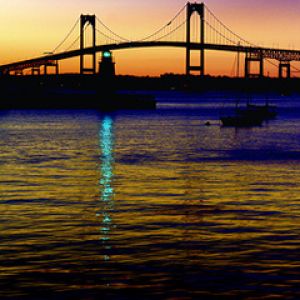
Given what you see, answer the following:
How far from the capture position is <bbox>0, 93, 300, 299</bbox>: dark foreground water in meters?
12.0

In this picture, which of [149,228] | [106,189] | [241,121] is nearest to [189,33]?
[241,121]

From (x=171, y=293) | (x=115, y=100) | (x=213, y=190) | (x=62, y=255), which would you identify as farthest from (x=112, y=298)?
(x=115, y=100)

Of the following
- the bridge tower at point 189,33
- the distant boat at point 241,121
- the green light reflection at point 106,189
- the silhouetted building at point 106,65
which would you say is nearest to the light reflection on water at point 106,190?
the green light reflection at point 106,189

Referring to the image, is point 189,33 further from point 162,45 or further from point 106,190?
point 106,190

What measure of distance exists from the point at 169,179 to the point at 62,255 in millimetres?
13836

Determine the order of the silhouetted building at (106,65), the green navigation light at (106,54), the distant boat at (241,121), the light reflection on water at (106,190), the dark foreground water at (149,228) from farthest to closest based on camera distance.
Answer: the silhouetted building at (106,65)
the green navigation light at (106,54)
the distant boat at (241,121)
the light reflection on water at (106,190)
the dark foreground water at (149,228)

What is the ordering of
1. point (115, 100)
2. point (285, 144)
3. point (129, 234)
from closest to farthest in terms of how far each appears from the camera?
1. point (129, 234)
2. point (285, 144)
3. point (115, 100)

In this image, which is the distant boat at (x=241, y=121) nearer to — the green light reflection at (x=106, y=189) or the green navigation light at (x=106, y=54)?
the green light reflection at (x=106, y=189)

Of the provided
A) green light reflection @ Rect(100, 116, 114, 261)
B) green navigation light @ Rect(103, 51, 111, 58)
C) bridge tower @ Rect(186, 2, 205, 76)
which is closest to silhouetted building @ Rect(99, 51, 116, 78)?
green navigation light @ Rect(103, 51, 111, 58)

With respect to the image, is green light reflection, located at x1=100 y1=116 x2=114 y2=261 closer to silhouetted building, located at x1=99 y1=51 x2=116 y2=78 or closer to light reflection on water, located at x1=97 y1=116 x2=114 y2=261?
light reflection on water, located at x1=97 y1=116 x2=114 y2=261

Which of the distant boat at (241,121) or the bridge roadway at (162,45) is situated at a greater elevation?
the bridge roadway at (162,45)

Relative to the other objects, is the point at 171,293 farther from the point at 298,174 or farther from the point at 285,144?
the point at 285,144

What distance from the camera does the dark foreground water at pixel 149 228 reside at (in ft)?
39.3

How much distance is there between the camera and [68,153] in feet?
134
